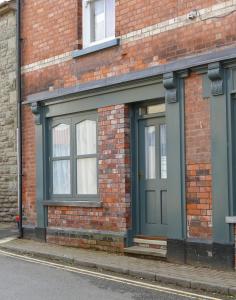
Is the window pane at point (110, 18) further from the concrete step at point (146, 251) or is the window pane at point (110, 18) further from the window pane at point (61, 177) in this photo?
the concrete step at point (146, 251)

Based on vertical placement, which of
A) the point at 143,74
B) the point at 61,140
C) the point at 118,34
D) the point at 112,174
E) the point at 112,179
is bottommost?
the point at 112,179

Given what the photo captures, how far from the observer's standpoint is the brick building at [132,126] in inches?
367

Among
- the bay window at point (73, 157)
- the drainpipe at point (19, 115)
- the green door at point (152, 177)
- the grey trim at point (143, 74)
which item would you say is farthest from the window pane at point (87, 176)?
the drainpipe at point (19, 115)

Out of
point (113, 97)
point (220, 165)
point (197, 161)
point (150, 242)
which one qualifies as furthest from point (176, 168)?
point (113, 97)

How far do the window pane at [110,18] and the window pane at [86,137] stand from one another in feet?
6.26

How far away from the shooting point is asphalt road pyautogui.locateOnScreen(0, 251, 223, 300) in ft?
25.3

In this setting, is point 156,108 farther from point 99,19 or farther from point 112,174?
point 99,19

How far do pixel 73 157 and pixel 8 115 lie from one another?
11.9 ft

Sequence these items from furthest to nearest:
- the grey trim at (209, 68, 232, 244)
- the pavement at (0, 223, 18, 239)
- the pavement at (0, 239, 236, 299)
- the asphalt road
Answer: the pavement at (0, 223, 18, 239) < the grey trim at (209, 68, 232, 244) < the pavement at (0, 239, 236, 299) < the asphalt road

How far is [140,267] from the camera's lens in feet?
31.0

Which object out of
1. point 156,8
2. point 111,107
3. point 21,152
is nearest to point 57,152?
point 21,152

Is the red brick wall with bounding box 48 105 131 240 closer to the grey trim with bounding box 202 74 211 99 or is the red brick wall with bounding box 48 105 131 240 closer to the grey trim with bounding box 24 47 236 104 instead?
the grey trim with bounding box 24 47 236 104

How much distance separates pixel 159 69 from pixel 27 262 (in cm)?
434

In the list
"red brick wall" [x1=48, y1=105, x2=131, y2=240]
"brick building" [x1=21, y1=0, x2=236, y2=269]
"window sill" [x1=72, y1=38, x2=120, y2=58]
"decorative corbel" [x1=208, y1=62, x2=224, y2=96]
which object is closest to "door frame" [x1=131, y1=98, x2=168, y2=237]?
"brick building" [x1=21, y1=0, x2=236, y2=269]
